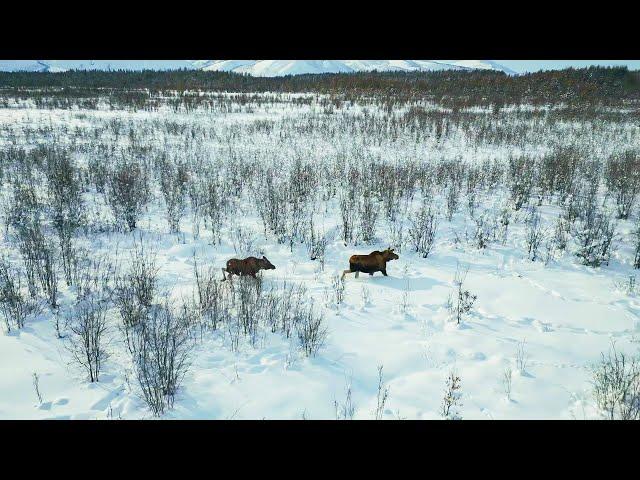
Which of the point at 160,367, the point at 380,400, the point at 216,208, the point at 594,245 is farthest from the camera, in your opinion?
the point at 216,208

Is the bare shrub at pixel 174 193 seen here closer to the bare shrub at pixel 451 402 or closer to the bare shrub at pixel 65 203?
the bare shrub at pixel 65 203

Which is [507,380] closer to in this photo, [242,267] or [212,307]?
[212,307]

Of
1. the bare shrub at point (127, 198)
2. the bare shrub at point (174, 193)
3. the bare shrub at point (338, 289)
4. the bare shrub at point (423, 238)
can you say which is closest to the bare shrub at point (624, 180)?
the bare shrub at point (423, 238)

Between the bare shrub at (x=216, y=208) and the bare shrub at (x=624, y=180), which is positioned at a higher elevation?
the bare shrub at (x=624, y=180)

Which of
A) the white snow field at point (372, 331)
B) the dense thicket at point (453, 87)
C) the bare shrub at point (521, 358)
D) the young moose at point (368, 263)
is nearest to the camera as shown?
the white snow field at point (372, 331)

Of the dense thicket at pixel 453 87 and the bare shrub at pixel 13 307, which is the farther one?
the dense thicket at pixel 453 87

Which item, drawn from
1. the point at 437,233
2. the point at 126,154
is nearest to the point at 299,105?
the point at 126,154

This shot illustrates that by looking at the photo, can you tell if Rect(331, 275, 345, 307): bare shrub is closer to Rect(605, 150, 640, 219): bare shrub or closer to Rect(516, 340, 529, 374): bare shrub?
Rect(516, 340, 529, 374): bare shrub

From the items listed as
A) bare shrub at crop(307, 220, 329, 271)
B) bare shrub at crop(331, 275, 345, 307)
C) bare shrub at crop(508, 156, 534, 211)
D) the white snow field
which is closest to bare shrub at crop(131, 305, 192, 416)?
the white snow field

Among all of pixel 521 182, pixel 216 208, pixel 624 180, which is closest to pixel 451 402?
pixel 216 208

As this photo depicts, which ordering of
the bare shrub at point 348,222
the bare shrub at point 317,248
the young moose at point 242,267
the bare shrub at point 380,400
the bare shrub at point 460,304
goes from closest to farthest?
the bare shrub at point 380,400 → the bare shrub at point 460,304 → the young moose at point 242,267 → the bare shrub at point 317,248 → the bare shrub at point 348,222

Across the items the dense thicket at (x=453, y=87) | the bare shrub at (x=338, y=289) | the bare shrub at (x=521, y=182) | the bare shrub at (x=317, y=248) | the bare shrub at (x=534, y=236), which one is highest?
the dense thicket at (x=453, y=87)

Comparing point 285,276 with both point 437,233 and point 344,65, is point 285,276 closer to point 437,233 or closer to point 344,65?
point 437,233
